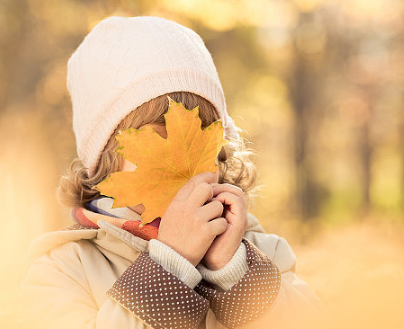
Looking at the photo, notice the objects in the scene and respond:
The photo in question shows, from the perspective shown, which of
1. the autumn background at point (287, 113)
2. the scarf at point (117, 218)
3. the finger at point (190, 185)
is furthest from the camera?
the autumn background at point (287, 113)

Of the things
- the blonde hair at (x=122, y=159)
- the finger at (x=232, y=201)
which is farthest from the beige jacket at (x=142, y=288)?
the blonde hair at (x=122, y=159)

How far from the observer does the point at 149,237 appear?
145 centimetres

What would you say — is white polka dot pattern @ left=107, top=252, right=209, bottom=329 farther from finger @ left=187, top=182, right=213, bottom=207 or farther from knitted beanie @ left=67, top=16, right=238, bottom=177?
knitted beanie @ left=67, top=16, right=238, bottom=177

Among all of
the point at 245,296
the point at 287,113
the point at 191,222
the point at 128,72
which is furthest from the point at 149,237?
the point at 287,113

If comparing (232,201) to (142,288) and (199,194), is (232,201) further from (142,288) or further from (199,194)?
(142,288)

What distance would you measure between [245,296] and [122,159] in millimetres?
636

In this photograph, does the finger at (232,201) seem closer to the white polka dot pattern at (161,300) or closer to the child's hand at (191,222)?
the child's hand at (191,222)

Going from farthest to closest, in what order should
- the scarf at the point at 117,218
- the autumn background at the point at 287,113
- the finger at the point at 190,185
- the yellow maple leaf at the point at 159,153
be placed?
the autumn background at the point at 287,113 → the scarf at the point at 117,218 → the finger at the point at 190,185 → the yellow maple leaf at the point at 159,153

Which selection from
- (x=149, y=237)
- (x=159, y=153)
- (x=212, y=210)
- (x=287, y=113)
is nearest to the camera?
(x=159, y=153)

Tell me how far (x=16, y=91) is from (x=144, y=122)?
170 inches

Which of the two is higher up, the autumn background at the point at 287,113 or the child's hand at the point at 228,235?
the child's hand at the point at 228,235

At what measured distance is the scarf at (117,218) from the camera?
1.45 metres

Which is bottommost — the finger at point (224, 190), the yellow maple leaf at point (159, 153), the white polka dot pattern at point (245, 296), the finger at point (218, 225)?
the white polka dot pattern at point (245, 296)

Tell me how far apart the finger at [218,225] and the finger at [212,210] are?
1 cm
